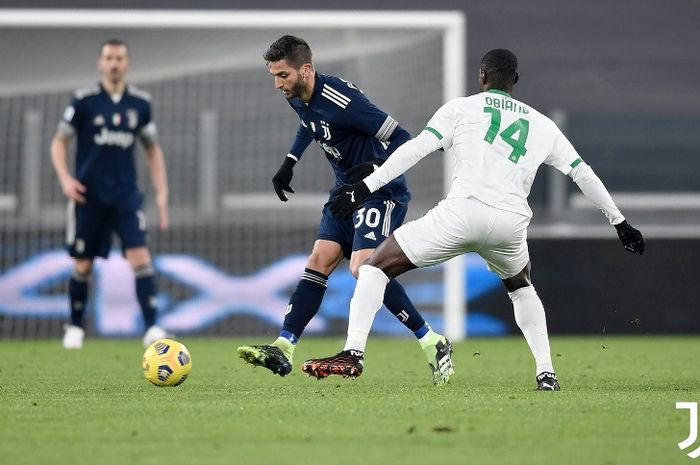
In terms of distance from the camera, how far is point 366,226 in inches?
267

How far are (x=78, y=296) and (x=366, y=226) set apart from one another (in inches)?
164

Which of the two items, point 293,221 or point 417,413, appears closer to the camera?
point 417,413

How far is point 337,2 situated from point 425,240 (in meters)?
11.0

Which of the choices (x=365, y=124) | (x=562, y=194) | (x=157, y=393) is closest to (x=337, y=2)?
(x=562, y=194)

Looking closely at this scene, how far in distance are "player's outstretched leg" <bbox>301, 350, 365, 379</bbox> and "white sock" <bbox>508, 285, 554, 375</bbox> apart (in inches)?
30.5

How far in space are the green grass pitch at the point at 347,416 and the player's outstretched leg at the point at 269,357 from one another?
121mm

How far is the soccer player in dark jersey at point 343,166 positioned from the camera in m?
6.74

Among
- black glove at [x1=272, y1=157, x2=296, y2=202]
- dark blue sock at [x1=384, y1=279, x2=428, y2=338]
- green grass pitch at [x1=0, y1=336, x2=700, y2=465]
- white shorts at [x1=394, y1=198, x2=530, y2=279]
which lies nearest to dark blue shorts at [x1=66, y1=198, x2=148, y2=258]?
green grass pitch at [x1=0, y1=336, x2=700, y2=465]

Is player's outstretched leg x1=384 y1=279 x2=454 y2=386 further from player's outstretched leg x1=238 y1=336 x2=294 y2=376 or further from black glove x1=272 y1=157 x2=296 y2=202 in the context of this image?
black glove x1=272 y1=157 x2=296 y2=202

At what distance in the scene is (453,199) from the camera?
5.93m

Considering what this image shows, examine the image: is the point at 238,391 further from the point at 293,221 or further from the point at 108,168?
the point at 293,221

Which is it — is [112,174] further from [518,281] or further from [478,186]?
[478,186]

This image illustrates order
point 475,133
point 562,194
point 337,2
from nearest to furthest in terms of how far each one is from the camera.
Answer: point 475,133 < point 562,194 < point 337,2

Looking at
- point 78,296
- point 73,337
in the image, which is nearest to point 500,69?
point 78,296
